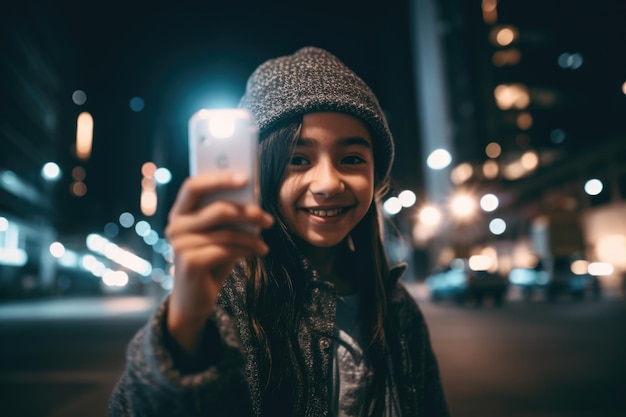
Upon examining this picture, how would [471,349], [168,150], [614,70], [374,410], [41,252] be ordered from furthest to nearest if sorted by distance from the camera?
[41,252] → [614,70] → [168,150] → [471,349] → [374,410]

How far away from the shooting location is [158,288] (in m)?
30.6

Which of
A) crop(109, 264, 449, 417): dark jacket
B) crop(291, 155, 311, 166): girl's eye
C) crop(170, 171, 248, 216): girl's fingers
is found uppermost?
crop(291, 155, 311, 166): girl's eye

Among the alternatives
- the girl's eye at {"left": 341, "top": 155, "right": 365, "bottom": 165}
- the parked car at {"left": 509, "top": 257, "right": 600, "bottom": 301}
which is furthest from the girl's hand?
the parked car at {"left": 509, "top": 257, "right": 600, "bottom": 301}

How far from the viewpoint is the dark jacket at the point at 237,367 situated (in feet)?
2.85

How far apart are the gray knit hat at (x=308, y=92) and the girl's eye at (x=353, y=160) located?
0.13 m

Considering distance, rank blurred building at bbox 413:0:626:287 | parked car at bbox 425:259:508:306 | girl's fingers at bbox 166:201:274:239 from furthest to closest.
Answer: blurred building at bbox 413:0:626:287 < parked car at bbox 425:259:508:306 < girl's fingers at bbox 166:201:274:239

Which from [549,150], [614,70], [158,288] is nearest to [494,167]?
[549,150]

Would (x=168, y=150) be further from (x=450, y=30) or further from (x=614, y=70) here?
(x=450, y=30)

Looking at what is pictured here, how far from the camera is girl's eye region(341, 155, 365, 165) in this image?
1.47 m

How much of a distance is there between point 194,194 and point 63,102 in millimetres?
62213

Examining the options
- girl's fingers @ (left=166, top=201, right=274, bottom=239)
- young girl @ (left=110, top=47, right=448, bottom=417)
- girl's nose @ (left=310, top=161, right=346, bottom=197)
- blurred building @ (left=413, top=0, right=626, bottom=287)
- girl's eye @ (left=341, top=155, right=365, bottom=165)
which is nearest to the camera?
girl's fingers @ (left=166, top=201, right=274, bottom=239)

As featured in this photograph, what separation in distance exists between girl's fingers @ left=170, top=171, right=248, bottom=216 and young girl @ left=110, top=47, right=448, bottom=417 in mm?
215

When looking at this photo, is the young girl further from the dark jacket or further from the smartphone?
the smartphone

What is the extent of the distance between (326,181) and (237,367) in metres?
0.63
